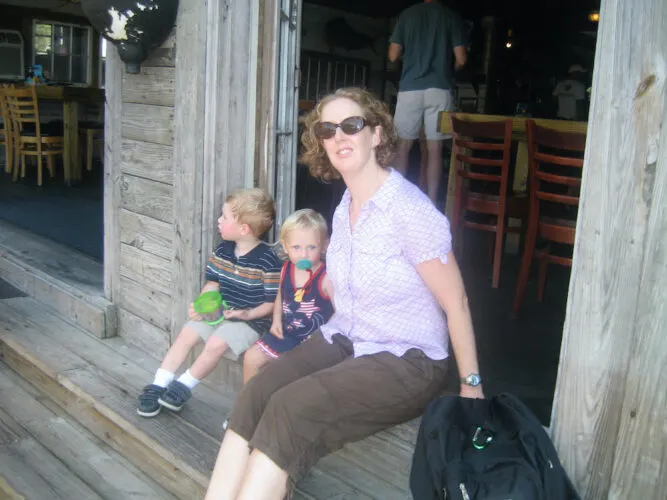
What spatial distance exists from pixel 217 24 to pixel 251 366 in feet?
4.37

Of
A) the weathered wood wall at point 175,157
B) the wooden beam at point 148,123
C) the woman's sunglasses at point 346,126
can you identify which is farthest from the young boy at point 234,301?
the woman's sunglasses at point 346,126

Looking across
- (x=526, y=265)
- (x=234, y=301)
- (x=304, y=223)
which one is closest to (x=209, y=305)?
(x=234, y=301)

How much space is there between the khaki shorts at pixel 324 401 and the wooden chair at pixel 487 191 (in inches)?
81.9

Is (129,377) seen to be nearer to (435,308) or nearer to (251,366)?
(251,366)

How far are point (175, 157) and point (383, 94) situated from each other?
843 centimetres

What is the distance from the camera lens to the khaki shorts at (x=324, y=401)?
1.91 m

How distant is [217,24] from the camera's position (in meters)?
2.90

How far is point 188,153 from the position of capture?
3.07 meters

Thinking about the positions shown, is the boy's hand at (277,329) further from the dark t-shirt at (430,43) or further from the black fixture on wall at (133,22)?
the dark t-shirt at (430,43)

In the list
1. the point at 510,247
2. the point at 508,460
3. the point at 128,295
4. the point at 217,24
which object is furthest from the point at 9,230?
the point at 508,460

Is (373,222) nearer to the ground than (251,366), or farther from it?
farther from it

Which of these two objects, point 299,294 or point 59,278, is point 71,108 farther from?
point 299,294

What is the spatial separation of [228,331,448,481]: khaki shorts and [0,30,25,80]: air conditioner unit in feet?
32.4

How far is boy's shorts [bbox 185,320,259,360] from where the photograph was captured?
9.07ft
